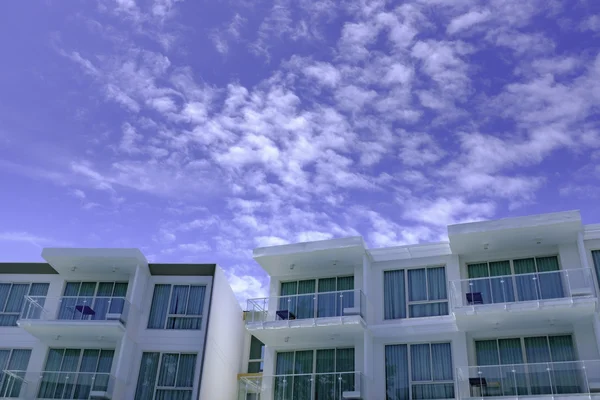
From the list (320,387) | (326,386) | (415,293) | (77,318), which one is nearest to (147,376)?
(77,318)

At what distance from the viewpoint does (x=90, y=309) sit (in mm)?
24703

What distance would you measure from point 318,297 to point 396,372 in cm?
376

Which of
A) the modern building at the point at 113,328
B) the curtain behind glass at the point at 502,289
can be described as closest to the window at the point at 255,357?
the modern building at the point at 113,328

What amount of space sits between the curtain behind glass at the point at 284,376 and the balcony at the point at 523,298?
599 cm

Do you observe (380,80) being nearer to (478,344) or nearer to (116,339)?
(478,344)

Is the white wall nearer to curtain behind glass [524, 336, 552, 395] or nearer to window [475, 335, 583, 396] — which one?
window [475, 335, 583, 396]

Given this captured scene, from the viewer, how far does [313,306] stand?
917 inches

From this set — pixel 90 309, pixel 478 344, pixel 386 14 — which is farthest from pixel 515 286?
pixel 90 309

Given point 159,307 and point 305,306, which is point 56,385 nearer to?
point 159,307

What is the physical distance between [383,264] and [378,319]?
82.2 inches

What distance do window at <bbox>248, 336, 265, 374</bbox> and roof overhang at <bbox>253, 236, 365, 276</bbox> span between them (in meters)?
5.66

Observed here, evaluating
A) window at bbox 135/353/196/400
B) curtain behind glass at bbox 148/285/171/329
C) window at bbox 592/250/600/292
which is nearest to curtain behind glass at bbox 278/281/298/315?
window at bbox 135/353/196/400

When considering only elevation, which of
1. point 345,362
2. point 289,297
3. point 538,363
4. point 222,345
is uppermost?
point 289,297

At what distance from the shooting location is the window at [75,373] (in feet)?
75.5
